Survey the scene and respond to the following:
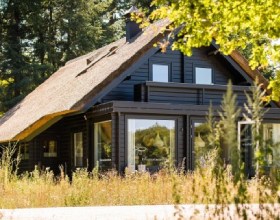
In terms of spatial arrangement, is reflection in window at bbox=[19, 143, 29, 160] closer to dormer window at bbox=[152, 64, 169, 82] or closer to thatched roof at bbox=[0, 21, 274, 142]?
thatched roof at bbox=[0, 21, 274, 142]

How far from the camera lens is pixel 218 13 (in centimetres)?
1080

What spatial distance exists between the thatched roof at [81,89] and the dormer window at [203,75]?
1.24 m

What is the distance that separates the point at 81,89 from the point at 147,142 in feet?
8.53

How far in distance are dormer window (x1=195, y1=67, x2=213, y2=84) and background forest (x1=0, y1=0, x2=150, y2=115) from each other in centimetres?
1305

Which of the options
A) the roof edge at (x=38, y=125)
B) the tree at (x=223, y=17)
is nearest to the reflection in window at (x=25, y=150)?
the roof edge at (x=38, y=125)

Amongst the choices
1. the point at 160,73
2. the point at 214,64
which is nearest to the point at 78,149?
the point at 160,73

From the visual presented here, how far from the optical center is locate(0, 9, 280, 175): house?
17453mm

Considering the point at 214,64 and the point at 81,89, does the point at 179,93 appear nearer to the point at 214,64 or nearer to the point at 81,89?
the point at 214,64

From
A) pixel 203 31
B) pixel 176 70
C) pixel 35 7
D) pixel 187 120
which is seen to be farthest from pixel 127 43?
pixel 35 7

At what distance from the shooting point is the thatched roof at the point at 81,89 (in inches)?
700

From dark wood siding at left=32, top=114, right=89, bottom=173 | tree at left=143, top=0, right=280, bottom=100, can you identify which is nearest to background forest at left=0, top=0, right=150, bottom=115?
dark wood siding at left=32, top=114, right=89, bottom=173

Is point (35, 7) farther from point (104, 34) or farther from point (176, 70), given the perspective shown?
point (176, 70)

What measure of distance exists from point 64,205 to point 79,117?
33.5ft

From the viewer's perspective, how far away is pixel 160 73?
2011 cm
